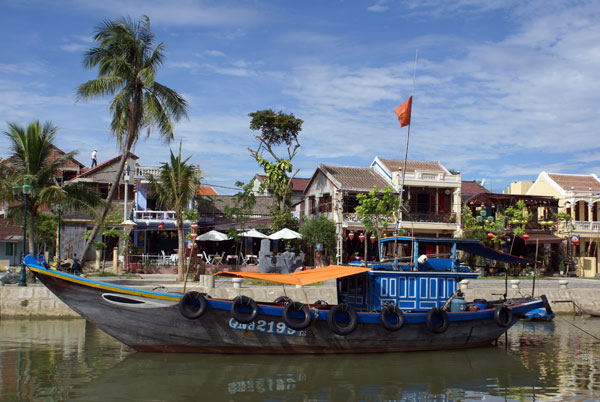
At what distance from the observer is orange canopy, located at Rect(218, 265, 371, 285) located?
1229cm

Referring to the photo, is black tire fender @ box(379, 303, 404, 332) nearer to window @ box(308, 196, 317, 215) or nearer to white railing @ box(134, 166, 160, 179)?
white railing @ box(134, 166, 160, 179)

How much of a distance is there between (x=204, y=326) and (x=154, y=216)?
18354 millimetres

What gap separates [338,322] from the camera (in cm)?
1234

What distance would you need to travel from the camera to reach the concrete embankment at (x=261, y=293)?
17.2 m

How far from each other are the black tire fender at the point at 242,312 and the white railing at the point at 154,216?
1786cm

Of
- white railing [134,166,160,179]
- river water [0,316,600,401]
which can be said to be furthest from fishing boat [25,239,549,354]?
white railing [134,166,160,179]

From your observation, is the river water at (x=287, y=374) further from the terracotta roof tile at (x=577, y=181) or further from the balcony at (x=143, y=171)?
the terracotta roof tile at (x=577, y=181)

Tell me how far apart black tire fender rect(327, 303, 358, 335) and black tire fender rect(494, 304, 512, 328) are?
4024 mm

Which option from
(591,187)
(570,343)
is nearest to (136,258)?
(570,343)

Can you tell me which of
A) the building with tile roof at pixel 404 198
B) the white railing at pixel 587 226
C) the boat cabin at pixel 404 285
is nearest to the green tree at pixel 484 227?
the building with tile roof at pixel 404 198

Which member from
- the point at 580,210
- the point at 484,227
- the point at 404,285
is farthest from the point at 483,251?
the point at 580,210

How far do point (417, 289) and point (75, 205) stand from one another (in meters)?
13.0

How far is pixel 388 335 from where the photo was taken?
1278 cm

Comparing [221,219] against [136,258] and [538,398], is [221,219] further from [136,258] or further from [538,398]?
[538,398]
